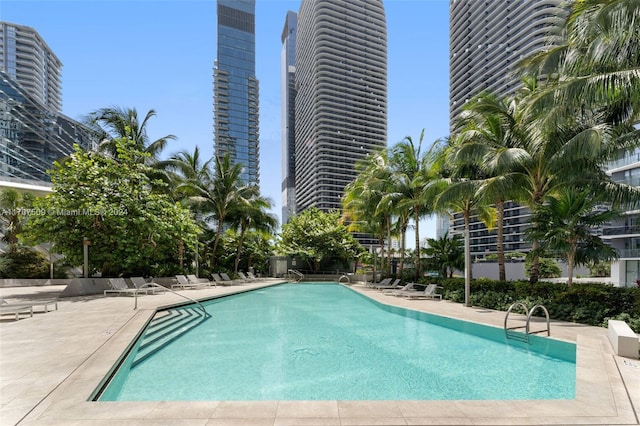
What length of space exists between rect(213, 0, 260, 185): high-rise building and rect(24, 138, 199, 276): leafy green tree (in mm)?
99916

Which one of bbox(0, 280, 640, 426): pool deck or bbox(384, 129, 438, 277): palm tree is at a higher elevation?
bbox(384, 129, 438, 277): palm tree

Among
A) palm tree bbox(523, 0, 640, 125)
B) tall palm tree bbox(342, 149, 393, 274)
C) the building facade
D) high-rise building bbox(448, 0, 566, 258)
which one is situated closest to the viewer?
Result: palm tree bbox(523, 0, 640, 125)

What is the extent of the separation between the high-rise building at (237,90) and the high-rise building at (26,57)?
165ft

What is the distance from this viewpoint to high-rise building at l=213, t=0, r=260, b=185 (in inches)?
4697

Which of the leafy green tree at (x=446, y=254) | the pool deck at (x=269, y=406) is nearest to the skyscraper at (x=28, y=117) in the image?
the leafy green tree at (x=446, y=254)

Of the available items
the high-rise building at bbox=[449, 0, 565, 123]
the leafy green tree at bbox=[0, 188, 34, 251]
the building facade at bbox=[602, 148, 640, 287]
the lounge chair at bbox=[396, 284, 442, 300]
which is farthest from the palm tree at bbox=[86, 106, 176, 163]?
the high-rise building at bbox=[449, 0, 565, 123]

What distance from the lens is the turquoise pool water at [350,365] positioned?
5.12m

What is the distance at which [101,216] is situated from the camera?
14.4 m

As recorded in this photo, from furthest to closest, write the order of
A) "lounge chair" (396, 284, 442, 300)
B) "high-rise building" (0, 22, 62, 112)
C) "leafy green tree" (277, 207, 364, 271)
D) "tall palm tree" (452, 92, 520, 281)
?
"high-rise building" (0, 22, 62, 112), "leafy green tree" (277, 207, 364, 271), "lounge chair" (396, 284, 442, 300), "tall palm tree" (452, 92, 520, 281)

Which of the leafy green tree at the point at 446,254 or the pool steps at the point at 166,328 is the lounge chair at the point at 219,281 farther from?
the leafy green tree at the point at 446,254

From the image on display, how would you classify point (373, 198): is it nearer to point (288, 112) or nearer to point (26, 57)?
point (26, 57)

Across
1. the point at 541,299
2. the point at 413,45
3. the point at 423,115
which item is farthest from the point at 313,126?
the point at 541,299

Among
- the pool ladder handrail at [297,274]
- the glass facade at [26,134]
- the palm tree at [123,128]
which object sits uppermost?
the glass facade at [26,134]

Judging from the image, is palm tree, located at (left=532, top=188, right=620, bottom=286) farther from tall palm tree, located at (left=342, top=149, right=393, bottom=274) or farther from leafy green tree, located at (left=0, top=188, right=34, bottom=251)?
leafy green tree, located at (left=0, top=188, right=34, bottom=251)
